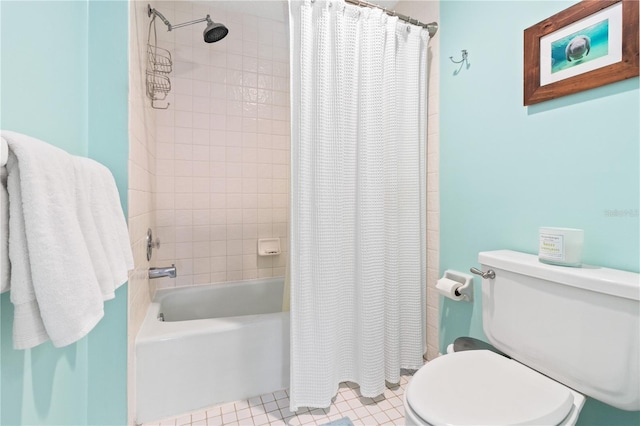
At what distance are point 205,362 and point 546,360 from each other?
136cm

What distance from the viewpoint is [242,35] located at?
2.13 meters

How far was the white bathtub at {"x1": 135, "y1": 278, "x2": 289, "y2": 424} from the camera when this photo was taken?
128 centimetres

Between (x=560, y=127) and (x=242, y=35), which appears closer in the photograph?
(x=560, y=127)

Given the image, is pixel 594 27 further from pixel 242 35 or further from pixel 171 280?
pixel 171 280

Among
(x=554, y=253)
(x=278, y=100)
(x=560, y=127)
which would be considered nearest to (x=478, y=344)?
Answer: (x=554, y=253)

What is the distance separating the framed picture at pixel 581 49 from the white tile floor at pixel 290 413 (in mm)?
1467

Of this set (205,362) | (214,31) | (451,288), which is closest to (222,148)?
(214,31)

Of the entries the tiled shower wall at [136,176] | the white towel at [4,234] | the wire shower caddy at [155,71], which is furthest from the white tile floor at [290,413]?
the wire shower caddy at [155,71]

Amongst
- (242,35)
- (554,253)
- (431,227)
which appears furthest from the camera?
(242,35)

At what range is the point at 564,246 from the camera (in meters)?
0.96

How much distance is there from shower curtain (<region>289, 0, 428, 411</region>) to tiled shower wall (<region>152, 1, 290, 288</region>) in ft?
3.20

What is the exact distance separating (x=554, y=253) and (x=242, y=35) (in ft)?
7.49

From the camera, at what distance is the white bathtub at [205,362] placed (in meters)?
1.28

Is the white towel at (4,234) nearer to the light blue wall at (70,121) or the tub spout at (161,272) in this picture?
the light blue wall at (70,121)
